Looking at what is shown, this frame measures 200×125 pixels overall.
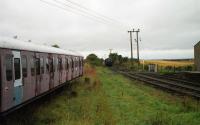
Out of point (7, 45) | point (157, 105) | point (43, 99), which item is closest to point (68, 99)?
point (43, 99)

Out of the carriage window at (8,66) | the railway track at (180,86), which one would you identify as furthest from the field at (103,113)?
the railway track at (180,86)

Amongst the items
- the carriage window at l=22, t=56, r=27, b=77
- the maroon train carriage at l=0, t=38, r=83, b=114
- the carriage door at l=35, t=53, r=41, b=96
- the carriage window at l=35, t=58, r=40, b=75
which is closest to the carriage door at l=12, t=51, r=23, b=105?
the maroon train carriage at l=0, t=38, r=83, b=114

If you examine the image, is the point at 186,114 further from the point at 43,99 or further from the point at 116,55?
the point at 116,55

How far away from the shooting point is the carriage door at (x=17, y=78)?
1305 cm

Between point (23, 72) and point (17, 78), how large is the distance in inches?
33.5

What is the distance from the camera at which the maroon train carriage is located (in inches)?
472

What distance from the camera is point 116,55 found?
11000 centimetres

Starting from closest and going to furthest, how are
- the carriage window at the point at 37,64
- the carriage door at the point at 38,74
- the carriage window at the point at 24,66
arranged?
the carriage window at the point at 24,66 → the carriage door at the point at 38,74 → the carriage window at the point at 37,64

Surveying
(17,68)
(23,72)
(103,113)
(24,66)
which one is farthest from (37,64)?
(103,113)

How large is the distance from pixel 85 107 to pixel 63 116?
89.4 inches

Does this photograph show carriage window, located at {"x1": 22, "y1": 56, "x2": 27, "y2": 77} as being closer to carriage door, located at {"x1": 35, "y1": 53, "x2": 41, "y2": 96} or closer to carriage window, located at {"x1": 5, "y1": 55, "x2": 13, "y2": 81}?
carriage window, located at {"x1": 5, "y1": 55, "x2": 13, "y2": 81}

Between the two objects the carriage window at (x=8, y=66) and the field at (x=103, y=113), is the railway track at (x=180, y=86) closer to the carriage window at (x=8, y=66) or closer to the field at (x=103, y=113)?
the field at (x=103, y=113)

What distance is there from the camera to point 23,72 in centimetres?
1408

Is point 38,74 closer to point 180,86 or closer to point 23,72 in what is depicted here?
point 23,72
